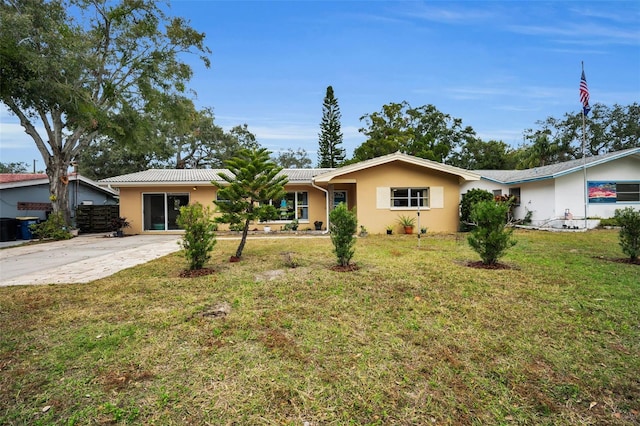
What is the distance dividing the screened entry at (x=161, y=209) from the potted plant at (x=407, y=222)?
440 inches

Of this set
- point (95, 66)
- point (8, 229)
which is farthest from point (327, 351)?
point (8, 229)

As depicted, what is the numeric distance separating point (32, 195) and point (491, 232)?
21.6 metres

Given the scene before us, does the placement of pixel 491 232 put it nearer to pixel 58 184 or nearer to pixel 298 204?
pixel 298 204

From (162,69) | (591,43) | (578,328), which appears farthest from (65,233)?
(591,43)

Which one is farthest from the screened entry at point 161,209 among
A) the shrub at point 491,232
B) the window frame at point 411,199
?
the shrub at point 491,232

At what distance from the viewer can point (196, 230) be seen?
618 centimetres

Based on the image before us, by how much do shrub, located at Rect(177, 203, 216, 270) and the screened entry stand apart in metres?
10.2

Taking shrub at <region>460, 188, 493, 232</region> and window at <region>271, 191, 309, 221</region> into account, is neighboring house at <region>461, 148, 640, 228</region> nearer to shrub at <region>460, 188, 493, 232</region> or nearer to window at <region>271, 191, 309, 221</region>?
shrub at <region>460, 188, 493, 232</region>

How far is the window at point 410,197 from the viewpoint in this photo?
554 inches

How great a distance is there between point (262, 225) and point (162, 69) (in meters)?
10.3

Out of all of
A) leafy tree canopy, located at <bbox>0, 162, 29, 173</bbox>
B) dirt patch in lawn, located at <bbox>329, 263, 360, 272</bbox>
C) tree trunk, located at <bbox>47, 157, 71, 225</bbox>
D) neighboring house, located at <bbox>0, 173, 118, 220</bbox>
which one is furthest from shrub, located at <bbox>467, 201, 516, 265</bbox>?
leafy tree canopy, located at <bbox>0, 162, 29, 173</bbox>

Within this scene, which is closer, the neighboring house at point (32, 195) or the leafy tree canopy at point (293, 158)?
the neighboring house at point (32, 195)

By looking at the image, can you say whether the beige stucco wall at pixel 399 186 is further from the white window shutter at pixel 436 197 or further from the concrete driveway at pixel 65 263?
the concrete driveway at pixel 65 263

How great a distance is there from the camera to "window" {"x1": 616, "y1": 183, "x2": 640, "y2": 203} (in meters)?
15.2
